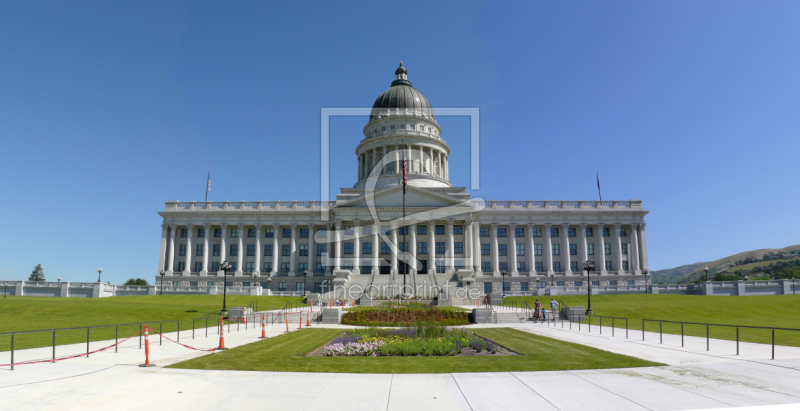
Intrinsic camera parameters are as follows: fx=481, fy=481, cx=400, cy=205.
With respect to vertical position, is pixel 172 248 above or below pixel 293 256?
above

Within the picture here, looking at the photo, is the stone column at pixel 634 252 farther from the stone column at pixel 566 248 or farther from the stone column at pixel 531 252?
the stone column at pixel 531 252

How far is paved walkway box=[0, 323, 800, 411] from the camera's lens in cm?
1023

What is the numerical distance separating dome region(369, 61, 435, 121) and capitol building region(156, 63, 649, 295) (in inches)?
778

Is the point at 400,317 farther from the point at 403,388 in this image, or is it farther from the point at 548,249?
the point at 548,249

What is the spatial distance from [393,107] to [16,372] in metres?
97.6

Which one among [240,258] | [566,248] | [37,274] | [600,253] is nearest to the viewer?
[566,248]

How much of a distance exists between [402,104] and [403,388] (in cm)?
9869

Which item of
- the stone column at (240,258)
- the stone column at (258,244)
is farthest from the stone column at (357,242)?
the stone column at (240,258)

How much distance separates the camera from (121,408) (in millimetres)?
9992

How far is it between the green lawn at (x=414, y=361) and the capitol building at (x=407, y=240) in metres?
62.2

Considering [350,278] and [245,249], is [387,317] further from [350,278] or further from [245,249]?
[245,249]

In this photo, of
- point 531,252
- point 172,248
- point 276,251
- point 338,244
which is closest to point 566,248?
point 531,252

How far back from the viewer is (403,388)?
11.8 metres

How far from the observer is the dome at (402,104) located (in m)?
106
